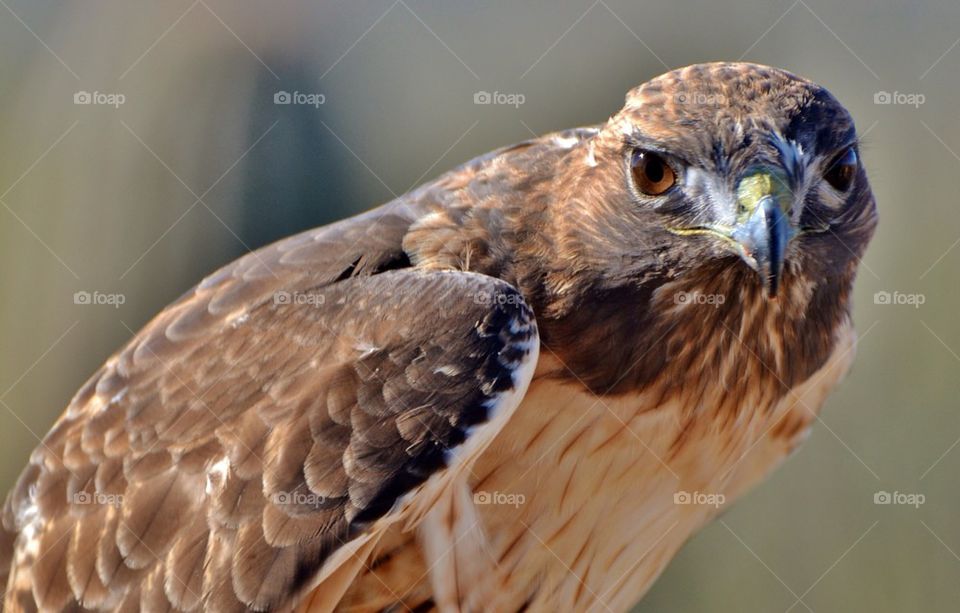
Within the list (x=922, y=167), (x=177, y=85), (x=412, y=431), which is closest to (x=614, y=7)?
(x=922, y=167)

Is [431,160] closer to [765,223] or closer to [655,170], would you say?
[655,170]

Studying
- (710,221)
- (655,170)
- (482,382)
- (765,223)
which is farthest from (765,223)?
(482,382)

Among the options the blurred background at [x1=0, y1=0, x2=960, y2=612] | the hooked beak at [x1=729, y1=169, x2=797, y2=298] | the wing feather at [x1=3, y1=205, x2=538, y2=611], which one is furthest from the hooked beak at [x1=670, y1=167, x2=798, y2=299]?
the blurred background at [x1=0, y1=0, x2=960, y2=612]

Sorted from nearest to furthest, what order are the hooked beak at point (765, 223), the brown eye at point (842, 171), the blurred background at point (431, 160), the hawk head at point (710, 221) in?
the hooked beak at point (765, 223) → the hawk head at point (710, 221) → the brown eye at point (842, 171) → the blurred background at point (431, 160)

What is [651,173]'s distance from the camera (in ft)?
7.56

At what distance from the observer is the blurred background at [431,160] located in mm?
4133

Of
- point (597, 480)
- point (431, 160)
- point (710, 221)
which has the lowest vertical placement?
point (597, 480)

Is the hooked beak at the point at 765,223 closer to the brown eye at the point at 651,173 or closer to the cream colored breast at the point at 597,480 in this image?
the brown eye at the point at 651,173

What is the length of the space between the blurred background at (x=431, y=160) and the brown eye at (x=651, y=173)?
1.72 meters

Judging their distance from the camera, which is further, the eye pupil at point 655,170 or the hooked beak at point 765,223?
the eye pupil at point 655,170

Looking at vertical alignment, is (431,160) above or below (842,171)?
below

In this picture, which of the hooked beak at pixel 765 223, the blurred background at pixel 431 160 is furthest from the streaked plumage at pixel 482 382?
the blurred background at pixel 431 160

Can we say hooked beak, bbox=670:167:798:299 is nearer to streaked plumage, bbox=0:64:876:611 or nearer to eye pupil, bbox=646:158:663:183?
streaked plumage, bbox=0:64:876:611

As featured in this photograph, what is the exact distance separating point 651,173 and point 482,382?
60 cm
